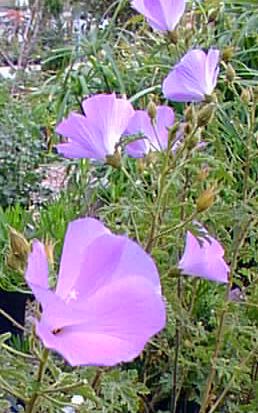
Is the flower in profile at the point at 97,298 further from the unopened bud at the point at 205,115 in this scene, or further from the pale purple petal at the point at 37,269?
the unopened bud at the point at 205,115

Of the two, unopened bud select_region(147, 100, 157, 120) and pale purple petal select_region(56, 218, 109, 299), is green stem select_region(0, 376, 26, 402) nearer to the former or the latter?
pale purple petal select_region(56, 218, 109, 299)

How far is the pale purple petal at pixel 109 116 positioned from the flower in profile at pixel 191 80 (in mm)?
135

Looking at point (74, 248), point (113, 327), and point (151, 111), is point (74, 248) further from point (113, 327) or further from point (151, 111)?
point (151, 111)

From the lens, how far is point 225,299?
1008 millimetres

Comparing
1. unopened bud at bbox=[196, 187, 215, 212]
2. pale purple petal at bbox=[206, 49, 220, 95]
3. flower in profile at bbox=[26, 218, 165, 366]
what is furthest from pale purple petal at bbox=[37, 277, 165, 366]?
pale purple petal at bbox=[206, 49, 220, 95]

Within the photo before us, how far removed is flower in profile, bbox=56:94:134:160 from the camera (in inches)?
30.5

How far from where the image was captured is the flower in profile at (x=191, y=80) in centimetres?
90

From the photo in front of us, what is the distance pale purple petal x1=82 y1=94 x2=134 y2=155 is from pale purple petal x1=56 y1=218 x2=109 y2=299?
10.4 inches

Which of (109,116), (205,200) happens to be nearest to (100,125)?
(109,116)

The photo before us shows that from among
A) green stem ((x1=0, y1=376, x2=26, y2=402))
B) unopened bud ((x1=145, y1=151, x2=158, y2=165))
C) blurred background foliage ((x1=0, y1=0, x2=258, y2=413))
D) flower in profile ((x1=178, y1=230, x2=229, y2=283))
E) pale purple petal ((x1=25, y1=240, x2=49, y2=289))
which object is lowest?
blurred background foliage ((x1=0, y1=0, x2=258, y2=413))

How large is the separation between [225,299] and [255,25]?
1.31m

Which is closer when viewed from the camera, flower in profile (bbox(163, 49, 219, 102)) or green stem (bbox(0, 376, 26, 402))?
green stem (bbox(0, 376, 26, 402))

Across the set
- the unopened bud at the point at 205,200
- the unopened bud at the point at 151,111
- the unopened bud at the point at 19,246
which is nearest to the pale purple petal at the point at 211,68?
the unopened bud at the point at 151,111

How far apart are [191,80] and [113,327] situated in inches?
18.6
